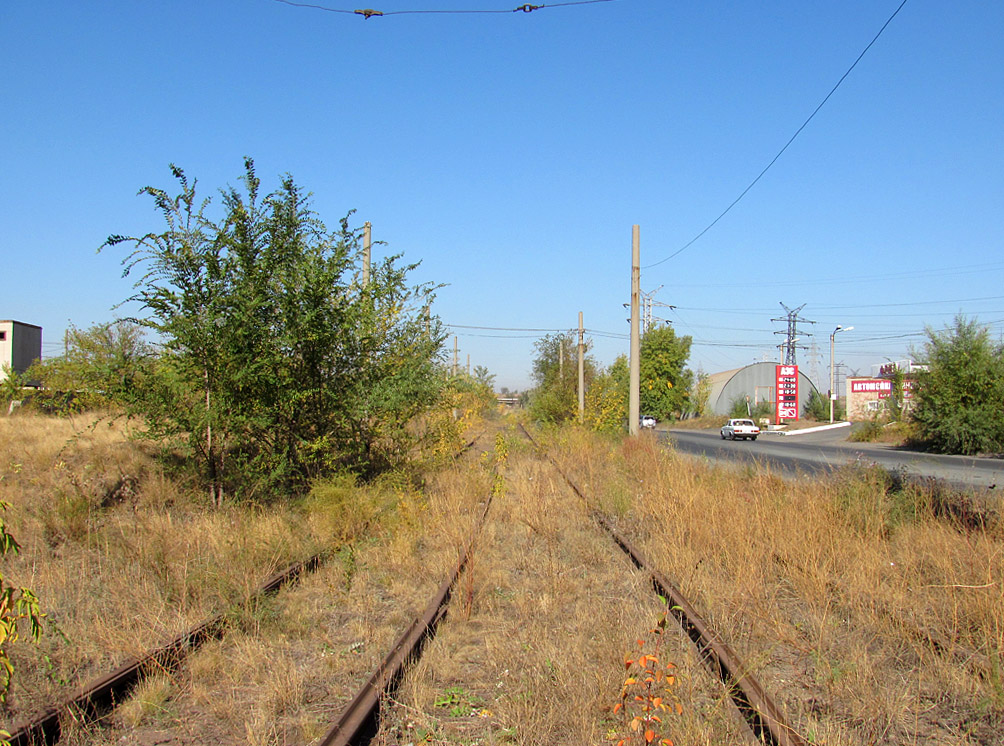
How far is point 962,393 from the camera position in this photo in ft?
111

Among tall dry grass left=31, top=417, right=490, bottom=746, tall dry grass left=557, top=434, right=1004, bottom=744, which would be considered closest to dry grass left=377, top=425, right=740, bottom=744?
tall dry grass left=31, top=417, right=490, bottom=746

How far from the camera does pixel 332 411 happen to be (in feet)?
36.7

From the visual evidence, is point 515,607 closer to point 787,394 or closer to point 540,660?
point 540,660

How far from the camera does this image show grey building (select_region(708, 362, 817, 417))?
86000 millimetres

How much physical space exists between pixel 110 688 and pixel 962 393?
38355 mm

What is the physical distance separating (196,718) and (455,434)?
1208cm

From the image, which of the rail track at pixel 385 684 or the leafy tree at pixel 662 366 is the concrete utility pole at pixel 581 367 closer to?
the rail track at pixel 385 684

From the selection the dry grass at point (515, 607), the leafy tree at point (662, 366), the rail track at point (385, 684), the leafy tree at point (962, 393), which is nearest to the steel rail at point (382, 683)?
the rail track at point (385, 684)

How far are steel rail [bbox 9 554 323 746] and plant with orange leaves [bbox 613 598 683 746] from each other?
304 centimetres

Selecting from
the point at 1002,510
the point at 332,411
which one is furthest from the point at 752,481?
the point at 332,411

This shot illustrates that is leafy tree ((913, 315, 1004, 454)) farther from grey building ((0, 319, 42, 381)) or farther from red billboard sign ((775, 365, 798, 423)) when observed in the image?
grey building ((0, 319, 42, 381))

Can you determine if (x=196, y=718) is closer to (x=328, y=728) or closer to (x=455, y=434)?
(x=328, y=728)

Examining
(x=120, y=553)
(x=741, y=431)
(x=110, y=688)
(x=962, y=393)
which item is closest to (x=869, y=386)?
(x=741, y=431)

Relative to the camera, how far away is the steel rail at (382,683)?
388 centimetres
